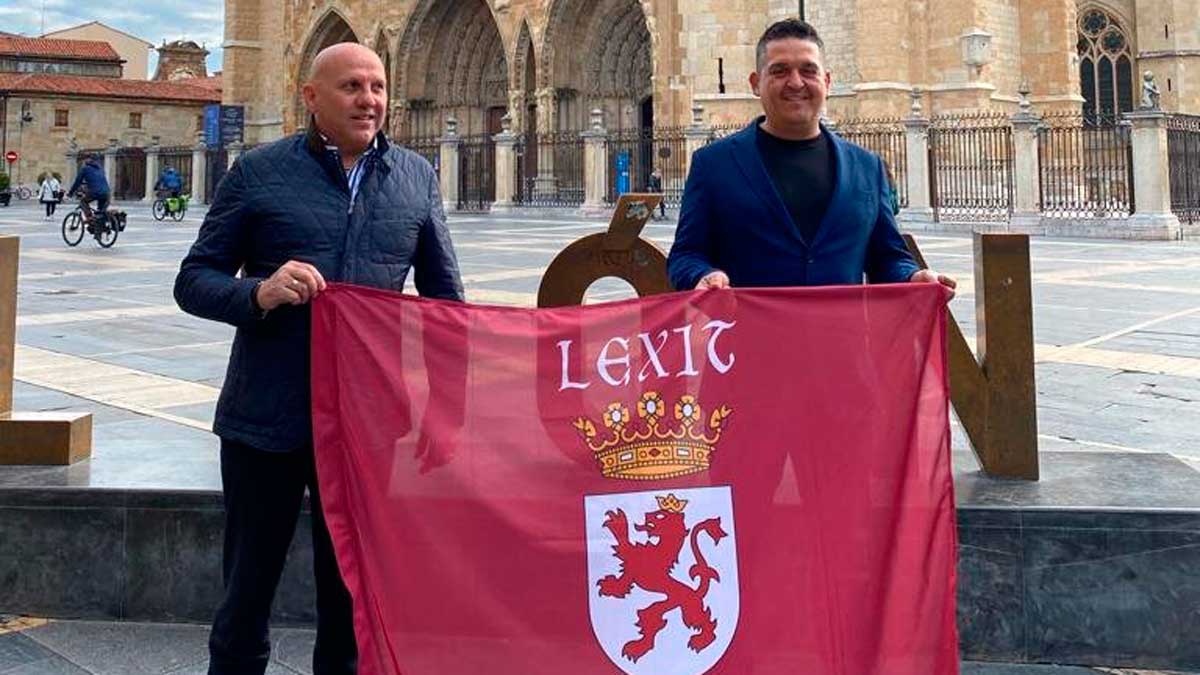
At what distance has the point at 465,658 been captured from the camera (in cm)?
215

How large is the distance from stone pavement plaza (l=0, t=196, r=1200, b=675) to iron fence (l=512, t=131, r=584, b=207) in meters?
12.7

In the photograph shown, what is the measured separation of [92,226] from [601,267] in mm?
15762

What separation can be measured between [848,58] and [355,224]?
22.1 m

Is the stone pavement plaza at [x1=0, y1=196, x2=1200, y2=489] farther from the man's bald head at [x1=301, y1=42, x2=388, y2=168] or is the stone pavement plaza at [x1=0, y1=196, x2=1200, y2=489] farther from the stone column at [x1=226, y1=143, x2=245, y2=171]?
the stone column at [x1=226, y1=143, x2=245, y2=171]

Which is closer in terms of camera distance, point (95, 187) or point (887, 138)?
point (95, 187)

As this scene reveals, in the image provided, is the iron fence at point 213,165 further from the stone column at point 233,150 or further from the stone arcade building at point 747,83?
the stone arcade building at point 747,83

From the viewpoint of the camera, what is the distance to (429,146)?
102ft

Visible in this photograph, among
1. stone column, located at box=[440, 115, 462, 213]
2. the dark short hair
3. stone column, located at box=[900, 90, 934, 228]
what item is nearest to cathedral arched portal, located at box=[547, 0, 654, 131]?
stone column, located at box=[440, 115, 462, 213]

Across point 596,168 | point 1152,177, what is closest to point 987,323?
point 1152,177

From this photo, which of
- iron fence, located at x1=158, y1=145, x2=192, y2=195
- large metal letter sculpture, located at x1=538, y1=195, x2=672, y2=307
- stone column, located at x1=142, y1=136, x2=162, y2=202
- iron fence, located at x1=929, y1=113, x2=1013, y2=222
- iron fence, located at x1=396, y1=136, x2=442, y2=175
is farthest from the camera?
iron fence, located at x1=158, y1=145, x2=192, y2=195

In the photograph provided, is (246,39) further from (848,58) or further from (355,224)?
(355,224)

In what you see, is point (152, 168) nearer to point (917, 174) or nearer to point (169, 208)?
point (169, 208)

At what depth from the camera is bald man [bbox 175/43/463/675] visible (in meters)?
2.15

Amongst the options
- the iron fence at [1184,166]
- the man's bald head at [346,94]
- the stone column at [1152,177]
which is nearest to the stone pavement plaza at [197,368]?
the man's bald head at [346,94]
